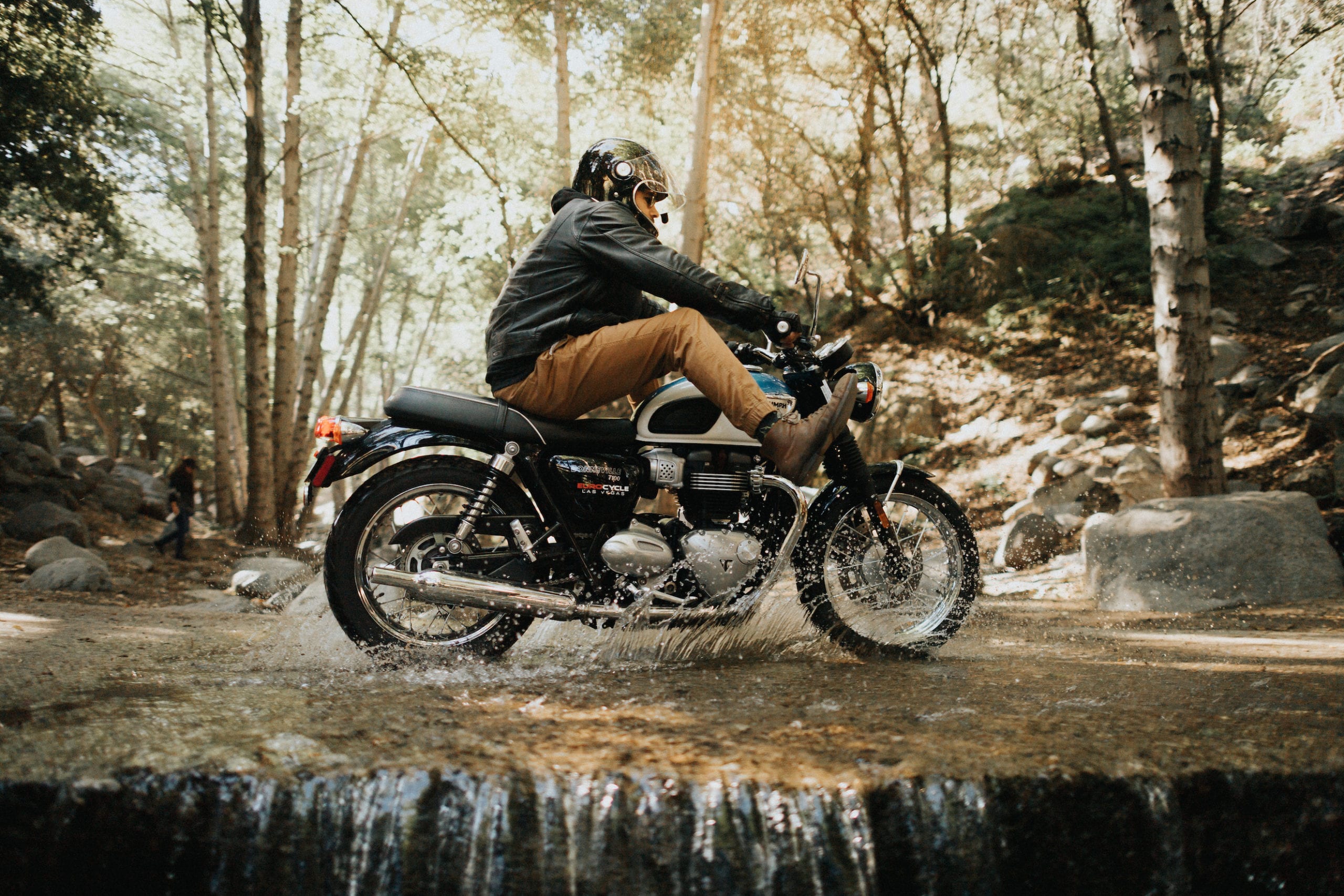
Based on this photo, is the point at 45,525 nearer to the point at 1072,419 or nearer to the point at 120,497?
the point at 120,497

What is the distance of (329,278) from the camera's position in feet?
45.3

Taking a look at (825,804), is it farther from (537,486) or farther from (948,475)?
(948,475)

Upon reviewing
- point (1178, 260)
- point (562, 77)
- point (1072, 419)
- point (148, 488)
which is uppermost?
point (562, 77)

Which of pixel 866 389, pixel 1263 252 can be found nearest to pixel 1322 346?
pixel 1263 252

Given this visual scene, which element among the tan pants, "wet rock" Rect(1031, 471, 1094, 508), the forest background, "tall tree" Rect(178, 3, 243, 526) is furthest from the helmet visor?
"tall tree" Rect(178, 3, 243, 526)

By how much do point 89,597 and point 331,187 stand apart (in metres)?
22.3

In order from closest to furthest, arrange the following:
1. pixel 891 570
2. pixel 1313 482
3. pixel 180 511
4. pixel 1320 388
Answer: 1. pixel 891 570
2. pixel 1313 482
3. pixel 1320 388
4. pixel 180 511

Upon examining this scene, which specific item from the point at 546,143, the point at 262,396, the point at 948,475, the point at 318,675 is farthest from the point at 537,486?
the point at 546,143

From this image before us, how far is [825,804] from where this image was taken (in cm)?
189

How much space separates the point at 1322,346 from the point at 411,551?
30.7 feet

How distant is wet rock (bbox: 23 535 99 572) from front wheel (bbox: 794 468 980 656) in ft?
23.8

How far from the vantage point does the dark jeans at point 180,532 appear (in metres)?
11.1

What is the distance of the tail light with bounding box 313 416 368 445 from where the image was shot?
306cm

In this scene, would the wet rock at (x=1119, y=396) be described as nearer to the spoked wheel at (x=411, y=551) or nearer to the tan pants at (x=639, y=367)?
the tan pants at (x=639, y=367)
